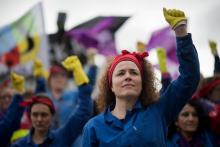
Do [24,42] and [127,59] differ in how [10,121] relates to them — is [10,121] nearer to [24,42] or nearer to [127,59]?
[127,59]

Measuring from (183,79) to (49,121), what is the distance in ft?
7.10

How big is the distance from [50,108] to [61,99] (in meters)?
1.37

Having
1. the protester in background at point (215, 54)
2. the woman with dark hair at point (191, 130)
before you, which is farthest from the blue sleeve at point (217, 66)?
the woman with dark hair at point (191, 130)

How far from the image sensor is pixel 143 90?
387 cm

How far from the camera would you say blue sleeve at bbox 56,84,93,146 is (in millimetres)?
5348

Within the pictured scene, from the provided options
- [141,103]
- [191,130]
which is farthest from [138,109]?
[191,130]

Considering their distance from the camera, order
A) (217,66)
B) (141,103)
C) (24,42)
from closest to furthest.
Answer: (141,103) < (217,66) < (24,42)

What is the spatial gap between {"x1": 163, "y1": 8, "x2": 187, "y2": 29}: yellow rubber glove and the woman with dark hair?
1.82 metres

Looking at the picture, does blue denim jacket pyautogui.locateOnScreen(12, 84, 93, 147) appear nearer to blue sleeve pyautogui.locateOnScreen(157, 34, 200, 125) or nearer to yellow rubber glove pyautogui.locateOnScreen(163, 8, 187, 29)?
blue sleeve pyautogui.locateOnScreen(157, 34, 200, 125)

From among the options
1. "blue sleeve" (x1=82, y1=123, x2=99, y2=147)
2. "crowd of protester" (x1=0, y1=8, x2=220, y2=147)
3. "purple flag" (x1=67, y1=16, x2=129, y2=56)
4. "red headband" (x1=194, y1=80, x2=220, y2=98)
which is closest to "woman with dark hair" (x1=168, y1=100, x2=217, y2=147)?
"crowd of protester" (x1=0, y1=8, x2=220, y2=147)

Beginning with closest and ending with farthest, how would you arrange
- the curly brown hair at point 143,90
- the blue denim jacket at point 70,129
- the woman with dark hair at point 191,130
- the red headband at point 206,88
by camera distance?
the curly brown hair at point 143,90, the woman with dark hair at point 191,130, the blue denim jacket at point 70,129, the red headband at point 206,88

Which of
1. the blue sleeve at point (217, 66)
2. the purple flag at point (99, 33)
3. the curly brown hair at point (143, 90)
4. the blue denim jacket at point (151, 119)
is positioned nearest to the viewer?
the blue denim jacket at point (151, 119)

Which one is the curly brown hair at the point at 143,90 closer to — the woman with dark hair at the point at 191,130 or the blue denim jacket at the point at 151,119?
the blue denim jacket at the point at 151,119

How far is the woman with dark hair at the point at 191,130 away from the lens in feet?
17.0
